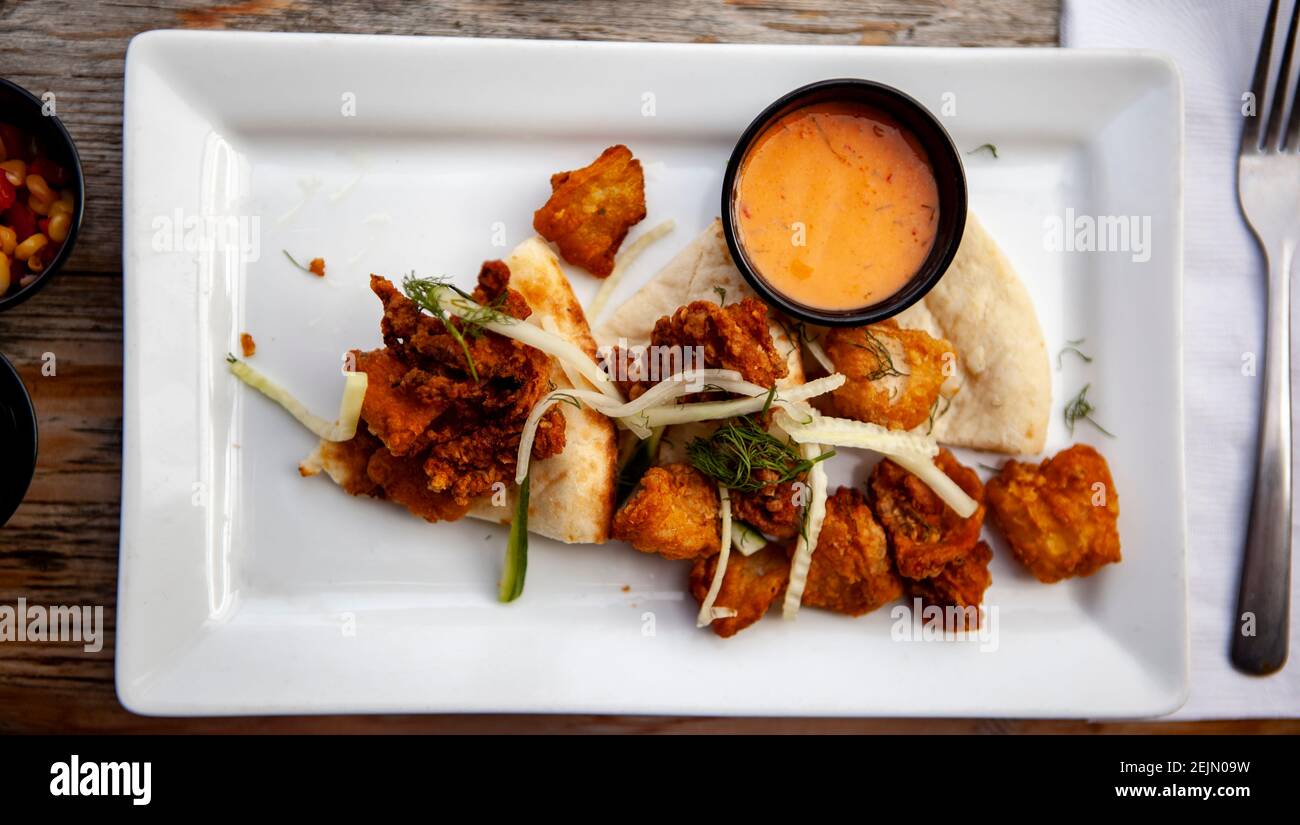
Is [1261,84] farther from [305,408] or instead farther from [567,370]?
[305,408]

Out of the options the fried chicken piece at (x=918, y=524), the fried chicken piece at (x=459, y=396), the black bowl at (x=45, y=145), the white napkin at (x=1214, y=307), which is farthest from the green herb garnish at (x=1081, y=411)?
the black bowl at (x=45, y=145)

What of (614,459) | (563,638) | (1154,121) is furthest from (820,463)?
(1154,121)

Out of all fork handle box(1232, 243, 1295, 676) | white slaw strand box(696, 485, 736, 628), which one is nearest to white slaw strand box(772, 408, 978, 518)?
white slaw strand box(696, 485, 736, 628)

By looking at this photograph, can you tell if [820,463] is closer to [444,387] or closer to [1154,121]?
[444,387]

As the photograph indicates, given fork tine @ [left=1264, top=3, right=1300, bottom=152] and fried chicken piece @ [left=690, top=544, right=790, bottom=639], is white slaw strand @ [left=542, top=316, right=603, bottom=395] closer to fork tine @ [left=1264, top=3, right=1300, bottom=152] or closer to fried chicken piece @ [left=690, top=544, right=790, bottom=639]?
fried chicken piece @ [left=690, top=544, right=790, bottom=639]

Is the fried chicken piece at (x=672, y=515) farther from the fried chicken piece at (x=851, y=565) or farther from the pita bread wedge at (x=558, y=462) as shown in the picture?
the fried chicken piece at (x=851, y=565)

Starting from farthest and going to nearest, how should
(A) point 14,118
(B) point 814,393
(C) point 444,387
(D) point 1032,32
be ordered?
(D) point 1032,32 < (A) point 14,118 < (B) point 814,393 < (C) point 444,387
